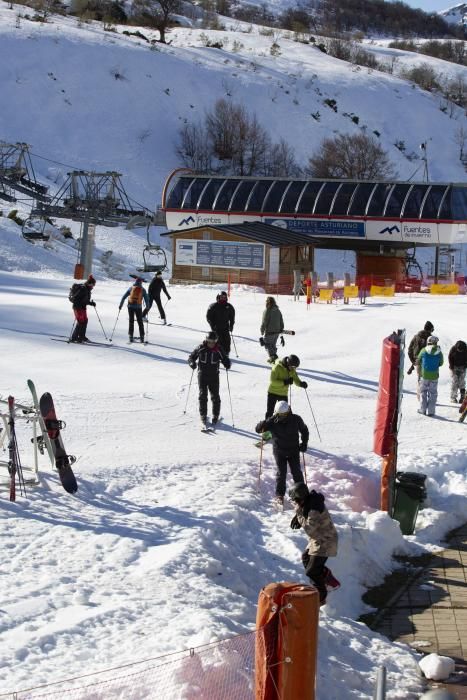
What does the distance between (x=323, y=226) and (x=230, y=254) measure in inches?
333

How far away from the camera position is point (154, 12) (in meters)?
94.2

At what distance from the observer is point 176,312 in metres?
24.7

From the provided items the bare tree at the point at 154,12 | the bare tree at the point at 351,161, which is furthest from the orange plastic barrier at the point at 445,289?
the bare tree at the point at 154,12

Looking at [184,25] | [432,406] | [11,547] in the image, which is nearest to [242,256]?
[432,406]

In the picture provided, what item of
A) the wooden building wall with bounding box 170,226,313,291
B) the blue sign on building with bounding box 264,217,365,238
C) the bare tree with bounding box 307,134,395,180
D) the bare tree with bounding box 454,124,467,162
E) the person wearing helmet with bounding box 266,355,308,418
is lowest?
the person wearing helmet with bounding box 266,355,308,418

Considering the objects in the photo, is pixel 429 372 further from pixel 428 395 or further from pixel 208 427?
pixel 208 427

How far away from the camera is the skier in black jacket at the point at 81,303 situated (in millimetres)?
17984

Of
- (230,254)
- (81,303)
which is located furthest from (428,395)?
(230,254)

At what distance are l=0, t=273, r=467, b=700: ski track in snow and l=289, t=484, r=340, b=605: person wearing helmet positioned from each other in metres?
0.32

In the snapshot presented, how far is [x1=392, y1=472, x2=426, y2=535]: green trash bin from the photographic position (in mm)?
11164

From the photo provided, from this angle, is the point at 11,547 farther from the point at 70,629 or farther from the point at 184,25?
the point at 184,25

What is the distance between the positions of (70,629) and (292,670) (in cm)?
195

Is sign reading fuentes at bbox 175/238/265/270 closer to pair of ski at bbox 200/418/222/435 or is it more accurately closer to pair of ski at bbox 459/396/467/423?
pair of ski at bbox 459/396/467/423

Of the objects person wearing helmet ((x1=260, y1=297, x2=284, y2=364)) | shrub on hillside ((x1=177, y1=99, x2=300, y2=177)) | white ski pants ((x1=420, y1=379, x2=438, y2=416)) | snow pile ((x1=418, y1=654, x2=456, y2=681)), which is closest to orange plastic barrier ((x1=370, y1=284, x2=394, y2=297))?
person wearing helmet ((x1=260, y1=297, x2=284, y2=364))
